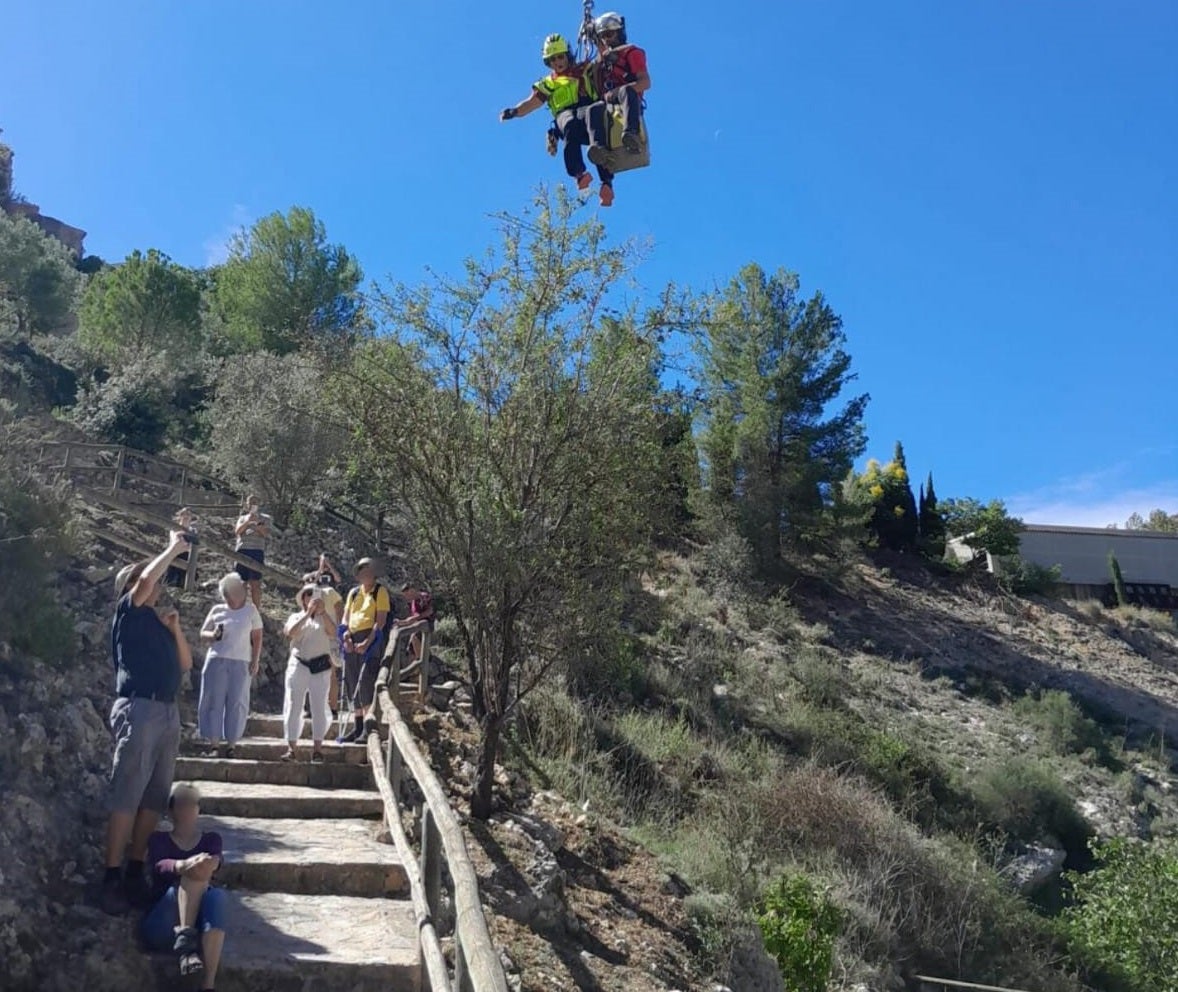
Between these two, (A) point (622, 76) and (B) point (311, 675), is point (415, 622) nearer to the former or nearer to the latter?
(B) point (311, 675)

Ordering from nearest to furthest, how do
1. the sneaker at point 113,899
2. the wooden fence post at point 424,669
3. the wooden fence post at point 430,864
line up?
the sneaker at point 113,899 → the wooden fence post at point 430,864 → the wooden fence post at point 424,669

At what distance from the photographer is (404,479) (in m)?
10.3

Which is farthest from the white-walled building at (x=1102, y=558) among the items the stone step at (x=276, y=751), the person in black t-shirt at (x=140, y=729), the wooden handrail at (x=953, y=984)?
the person in black t-shirt at (x=140, y=729)

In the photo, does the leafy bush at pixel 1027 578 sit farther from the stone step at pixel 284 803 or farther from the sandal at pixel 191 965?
the sandal at pixel 191 965

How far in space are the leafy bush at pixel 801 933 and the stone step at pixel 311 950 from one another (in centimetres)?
569

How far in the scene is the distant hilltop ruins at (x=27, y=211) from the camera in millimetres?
57062

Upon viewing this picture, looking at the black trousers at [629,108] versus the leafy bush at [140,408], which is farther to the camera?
the leafy bush at [140,408]

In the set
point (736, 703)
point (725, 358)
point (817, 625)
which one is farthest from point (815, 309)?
point (736, 703)

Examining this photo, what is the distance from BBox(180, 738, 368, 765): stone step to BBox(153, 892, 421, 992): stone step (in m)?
2.70

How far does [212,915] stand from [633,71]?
253 inches

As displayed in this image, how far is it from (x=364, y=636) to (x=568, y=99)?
542cm

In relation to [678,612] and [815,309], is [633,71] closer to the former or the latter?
[678,612]

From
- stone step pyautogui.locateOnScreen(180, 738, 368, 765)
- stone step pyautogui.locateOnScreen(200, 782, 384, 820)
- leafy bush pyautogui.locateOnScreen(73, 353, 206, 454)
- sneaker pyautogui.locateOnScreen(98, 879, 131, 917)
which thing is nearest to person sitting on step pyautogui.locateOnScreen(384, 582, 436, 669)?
stone step pyautogui.locateOnScreen(180, 738, 368, 765)

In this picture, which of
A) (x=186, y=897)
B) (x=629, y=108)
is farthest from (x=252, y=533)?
(x=186, y=897)
